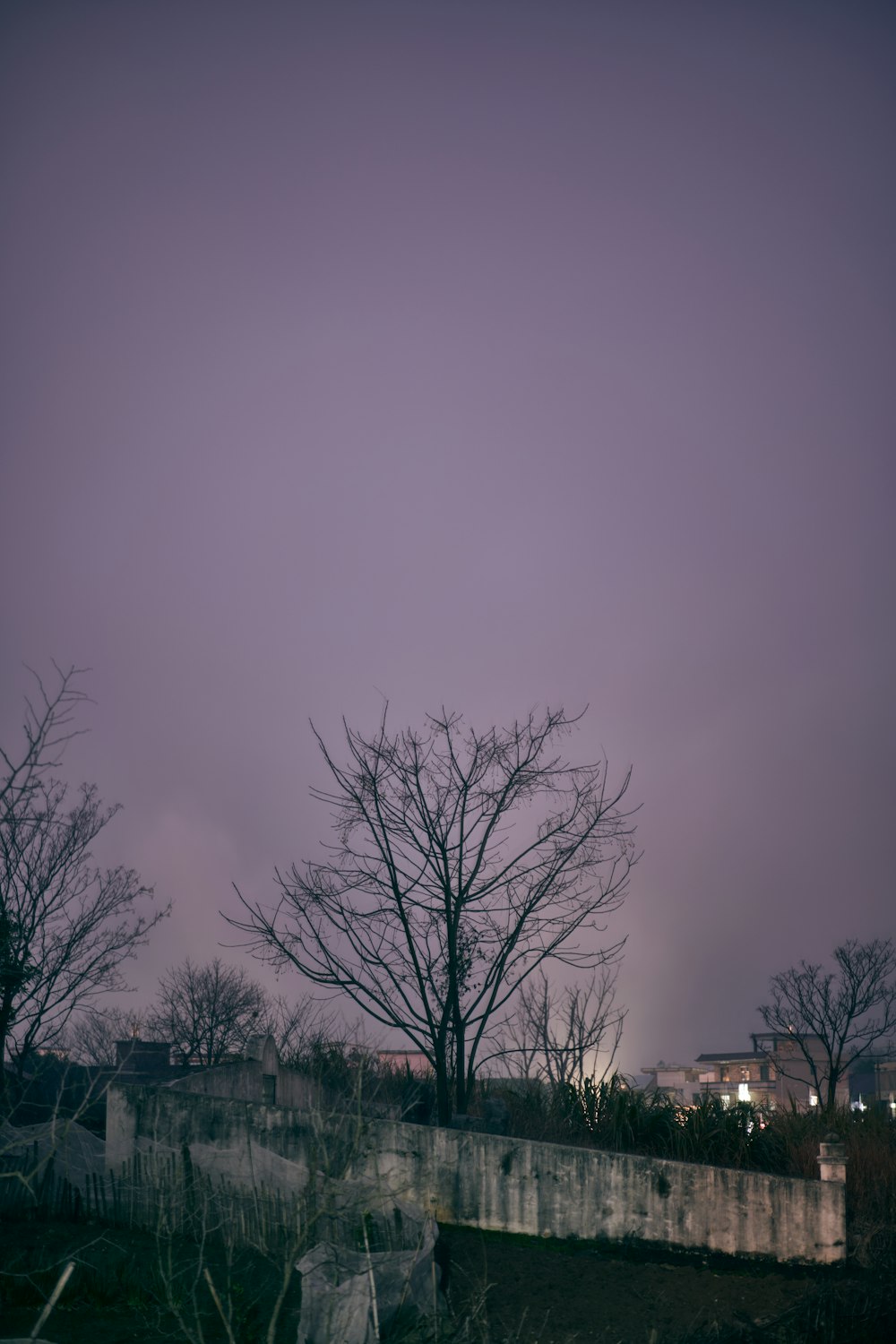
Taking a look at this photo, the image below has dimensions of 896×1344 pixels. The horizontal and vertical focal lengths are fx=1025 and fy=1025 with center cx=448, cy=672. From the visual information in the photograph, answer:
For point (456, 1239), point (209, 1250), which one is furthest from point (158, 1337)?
point (456, 1239)

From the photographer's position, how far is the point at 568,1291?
39.3 ft

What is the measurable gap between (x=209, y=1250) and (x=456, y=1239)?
316 centimetres

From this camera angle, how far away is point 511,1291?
39.1ft

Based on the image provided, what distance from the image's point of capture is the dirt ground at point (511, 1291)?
1009cm

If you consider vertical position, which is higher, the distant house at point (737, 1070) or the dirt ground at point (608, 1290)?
the dirt ground at point (608, 1290)

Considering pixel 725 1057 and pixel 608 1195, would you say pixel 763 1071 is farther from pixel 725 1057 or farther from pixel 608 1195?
pixel 608 1195

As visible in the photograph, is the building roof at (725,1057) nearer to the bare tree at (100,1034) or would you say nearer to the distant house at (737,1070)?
the distant house at (737,1070)

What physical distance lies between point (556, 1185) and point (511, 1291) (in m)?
1.91

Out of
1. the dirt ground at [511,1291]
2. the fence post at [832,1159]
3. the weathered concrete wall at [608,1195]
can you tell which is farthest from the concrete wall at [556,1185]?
the dirt ground at [511,1291]

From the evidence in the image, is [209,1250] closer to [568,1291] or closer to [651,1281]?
[568,1291]

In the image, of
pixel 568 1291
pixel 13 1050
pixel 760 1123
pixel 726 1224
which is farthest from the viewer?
pixel 13 1050

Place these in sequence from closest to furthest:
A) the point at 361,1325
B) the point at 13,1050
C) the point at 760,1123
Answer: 1. the point at 361,1325
2. the point at 760,1123
3. the point at 13,1050

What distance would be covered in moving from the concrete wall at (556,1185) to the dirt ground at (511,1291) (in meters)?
0.29

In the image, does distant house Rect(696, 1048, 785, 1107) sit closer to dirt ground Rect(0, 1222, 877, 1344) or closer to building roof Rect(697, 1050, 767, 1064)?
building roof Rect(697, 1050, 767, 1064)
